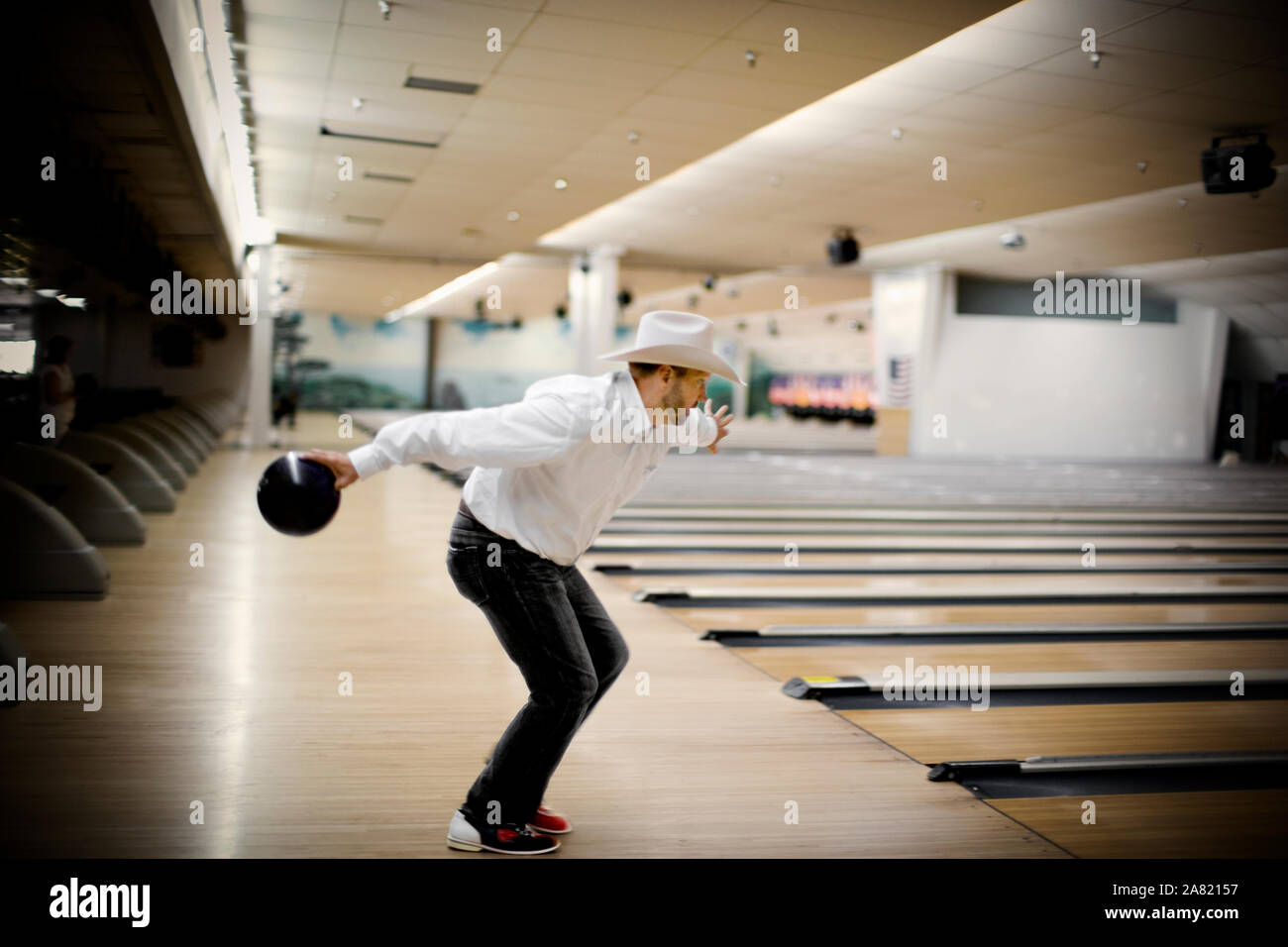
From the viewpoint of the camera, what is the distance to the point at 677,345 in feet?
7.91

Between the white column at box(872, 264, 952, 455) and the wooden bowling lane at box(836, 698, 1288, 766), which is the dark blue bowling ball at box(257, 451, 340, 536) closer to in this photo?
the wooden bowling lane at box(836, 698, 1288, 766)

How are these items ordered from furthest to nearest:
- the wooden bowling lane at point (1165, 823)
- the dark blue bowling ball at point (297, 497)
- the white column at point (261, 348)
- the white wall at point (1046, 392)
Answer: the white wall at point (1046, 392) → the white column at point (261, 348) → the wooden bowling lane at point (1165, 823) → the dark blue bowling ball at point (297, 497)

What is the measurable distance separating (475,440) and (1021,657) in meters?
3.30

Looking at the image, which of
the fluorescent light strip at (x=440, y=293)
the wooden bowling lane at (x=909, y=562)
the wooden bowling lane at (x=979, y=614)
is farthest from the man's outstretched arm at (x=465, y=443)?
the fluorescent light strip at (x=440, y=293)

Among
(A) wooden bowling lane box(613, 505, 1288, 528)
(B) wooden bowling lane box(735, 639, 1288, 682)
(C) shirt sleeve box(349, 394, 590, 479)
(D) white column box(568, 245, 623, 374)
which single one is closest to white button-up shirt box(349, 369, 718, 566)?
(C) shirt sleeve box(349, 394, 590, 479)

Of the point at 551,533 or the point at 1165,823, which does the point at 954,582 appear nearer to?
the point at 1165,823

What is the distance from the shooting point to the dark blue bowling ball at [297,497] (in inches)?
87.1

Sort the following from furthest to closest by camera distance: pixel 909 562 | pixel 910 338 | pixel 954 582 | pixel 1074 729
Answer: pixel 910 338
pixel 909 562
pixel 954 582
pixel 1074 729

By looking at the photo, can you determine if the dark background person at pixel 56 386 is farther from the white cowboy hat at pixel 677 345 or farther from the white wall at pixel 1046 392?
the white wall at pixel 1046 392

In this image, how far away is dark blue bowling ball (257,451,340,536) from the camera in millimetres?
2213

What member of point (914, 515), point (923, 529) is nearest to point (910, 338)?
point (914, 515)

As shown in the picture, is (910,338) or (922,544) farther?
(910,338)

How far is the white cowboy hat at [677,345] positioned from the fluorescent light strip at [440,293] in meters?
14.8
